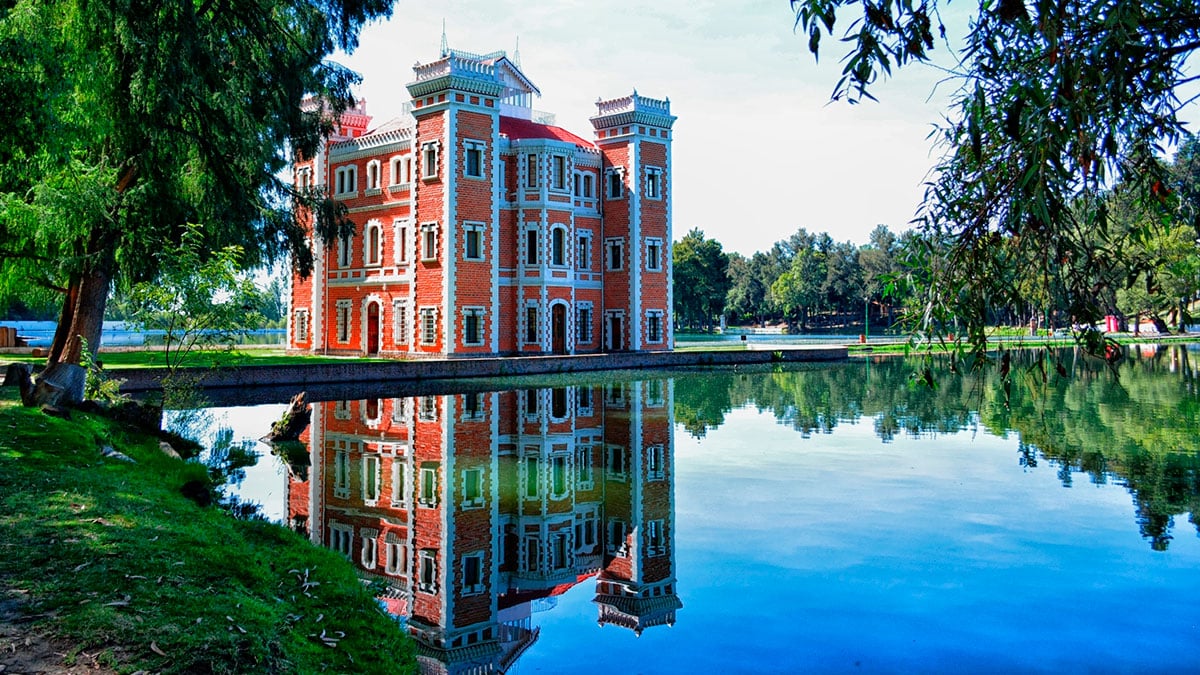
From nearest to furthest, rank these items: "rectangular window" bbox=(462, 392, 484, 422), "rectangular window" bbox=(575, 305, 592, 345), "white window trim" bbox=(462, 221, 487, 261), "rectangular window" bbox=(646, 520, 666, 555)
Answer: "rectangular window" bbox=(646, 520, 666, 555)
"rectangular window" bbox=(462, 392, 484, 422)
"white window trim" bbox=(462, 221, 487, 261)
"rectangular window" bbox=(575, 305, 592, 345)

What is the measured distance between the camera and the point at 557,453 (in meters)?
13.4

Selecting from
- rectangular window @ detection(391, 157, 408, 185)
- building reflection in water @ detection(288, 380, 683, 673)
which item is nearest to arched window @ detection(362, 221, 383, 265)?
rectangular window @ detection(391, 157, 408, 185)

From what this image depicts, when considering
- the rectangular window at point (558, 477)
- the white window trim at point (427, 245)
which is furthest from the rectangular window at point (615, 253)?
the rectangular window at point (558, 477)

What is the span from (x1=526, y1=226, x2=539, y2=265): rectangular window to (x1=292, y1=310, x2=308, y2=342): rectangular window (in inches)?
429

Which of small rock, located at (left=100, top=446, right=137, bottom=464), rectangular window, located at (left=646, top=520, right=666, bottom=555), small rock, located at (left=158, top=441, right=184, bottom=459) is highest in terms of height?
small rock, located at (left=100, top=446, right=137, bottom=464)

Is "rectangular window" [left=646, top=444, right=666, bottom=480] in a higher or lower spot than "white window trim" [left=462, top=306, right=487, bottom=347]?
lower

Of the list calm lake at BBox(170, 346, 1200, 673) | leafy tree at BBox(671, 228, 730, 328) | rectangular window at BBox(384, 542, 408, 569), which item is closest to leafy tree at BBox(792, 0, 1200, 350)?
calm lake at BBox(170, 346, 1200, 673)

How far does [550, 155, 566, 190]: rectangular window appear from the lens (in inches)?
1407

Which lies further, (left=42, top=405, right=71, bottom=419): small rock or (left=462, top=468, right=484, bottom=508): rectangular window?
(left=42, top=405, right=71, bottom=419): small rock

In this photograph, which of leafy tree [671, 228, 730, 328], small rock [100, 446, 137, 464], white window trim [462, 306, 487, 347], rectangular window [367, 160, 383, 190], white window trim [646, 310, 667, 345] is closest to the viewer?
small rock [100, 446, 137, 464]

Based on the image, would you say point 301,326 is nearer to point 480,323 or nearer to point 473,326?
point 473,326

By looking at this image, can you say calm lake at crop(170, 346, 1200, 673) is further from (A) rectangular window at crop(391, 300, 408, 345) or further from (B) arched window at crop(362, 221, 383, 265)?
(B) arched window at crop(362, 221, 383, 265)

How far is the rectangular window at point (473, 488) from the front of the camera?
9962 millimetres

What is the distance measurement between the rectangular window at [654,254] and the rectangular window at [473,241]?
8.27 m
